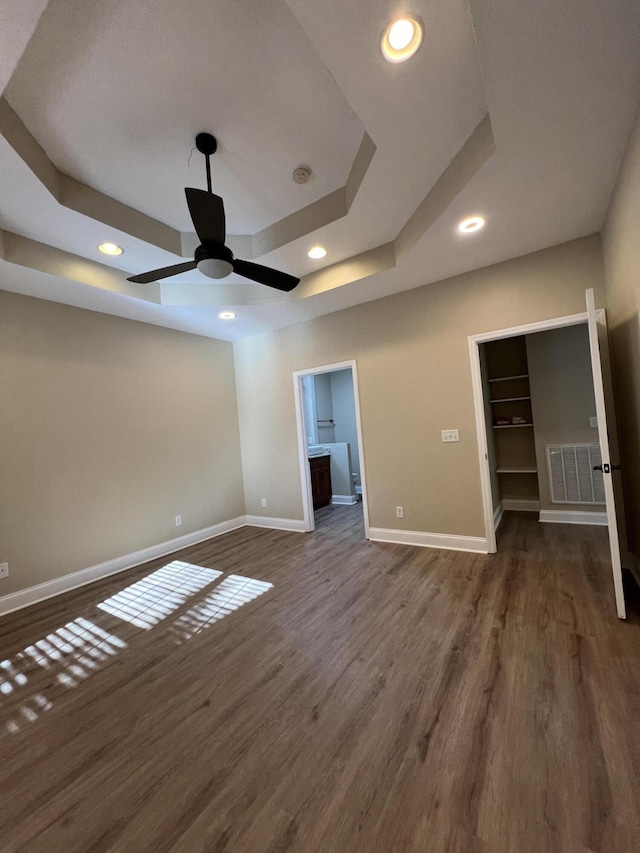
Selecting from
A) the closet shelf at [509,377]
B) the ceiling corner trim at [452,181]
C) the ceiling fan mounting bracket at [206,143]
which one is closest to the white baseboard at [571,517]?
the closet shelf at [509,377]

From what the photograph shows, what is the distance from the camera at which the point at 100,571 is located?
11.8ft

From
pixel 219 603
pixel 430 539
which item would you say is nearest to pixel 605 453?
pixel 430 539

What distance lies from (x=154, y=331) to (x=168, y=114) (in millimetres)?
2718

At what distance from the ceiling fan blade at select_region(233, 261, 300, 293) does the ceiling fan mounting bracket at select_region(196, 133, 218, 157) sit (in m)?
0.64

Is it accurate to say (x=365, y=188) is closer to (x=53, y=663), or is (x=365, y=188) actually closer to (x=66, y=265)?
(x=66, y=265)

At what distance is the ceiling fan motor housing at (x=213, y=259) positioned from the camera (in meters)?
2.18

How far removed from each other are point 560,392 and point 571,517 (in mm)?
1501

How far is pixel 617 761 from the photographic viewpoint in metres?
1.33

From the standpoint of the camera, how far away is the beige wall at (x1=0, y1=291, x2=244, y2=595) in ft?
A: 10.3

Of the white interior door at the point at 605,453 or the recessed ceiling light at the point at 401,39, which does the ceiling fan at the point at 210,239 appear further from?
the white interior door at the point at 605,453

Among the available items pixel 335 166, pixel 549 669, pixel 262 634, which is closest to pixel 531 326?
pixel 335 166

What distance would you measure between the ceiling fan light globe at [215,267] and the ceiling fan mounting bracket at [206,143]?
0.62 metres

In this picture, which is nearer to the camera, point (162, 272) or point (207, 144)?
point (207, 144)

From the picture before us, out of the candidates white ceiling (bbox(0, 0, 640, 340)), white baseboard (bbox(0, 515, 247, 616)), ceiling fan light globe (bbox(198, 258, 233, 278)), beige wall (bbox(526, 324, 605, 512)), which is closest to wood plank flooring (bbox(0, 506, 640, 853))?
white baseboard (bbox(0, 515, 247, 616))
